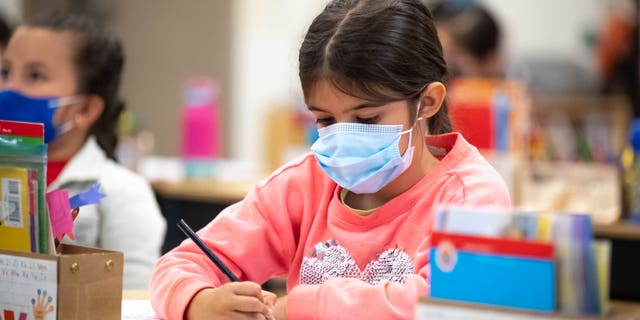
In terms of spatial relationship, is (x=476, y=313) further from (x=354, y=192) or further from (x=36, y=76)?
(x=36, y=76)

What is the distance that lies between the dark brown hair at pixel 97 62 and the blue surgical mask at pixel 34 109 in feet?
0.23

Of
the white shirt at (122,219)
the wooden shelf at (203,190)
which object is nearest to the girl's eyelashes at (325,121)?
the white shirt at (122,219)

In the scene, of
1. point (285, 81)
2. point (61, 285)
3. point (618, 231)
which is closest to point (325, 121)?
point (61, 285)

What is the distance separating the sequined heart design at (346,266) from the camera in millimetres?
1238

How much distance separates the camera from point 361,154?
1.24 metres

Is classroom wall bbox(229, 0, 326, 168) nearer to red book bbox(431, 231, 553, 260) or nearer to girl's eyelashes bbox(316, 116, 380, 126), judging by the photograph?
girl's eyelashes bbox(316, 116, 380, 126)

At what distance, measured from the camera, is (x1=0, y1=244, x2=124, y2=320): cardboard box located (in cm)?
109

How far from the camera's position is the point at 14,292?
1.12 metres

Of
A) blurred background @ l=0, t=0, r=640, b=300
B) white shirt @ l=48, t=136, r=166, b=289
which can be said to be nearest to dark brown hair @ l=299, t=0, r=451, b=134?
white shirt @ l=48, t=136, r=166, b=289

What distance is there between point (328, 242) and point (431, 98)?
0.24 metres

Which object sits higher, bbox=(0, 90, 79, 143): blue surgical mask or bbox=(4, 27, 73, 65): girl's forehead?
bbox=(4, 27, 73, 65): girl's forehead

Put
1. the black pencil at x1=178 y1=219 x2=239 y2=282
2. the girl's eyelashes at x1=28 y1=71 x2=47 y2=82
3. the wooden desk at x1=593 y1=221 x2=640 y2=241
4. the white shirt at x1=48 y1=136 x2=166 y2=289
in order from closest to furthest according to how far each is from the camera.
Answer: the black pencil at x1=178 y1=219 x2=239 y2=282, the white shirt at x1=48 y1=136 x2=166 y2=289, the girl's eyelashes at x1=28 y1=71 x2=47 y2=82, the wooden desk at x1=593 y1=221 x2=640 y2=241

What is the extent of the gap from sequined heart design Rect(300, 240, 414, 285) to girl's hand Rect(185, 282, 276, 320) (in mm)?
130

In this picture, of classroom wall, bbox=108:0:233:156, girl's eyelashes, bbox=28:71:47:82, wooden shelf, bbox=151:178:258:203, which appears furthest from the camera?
classroom wall, bbox=108:0:233:156
